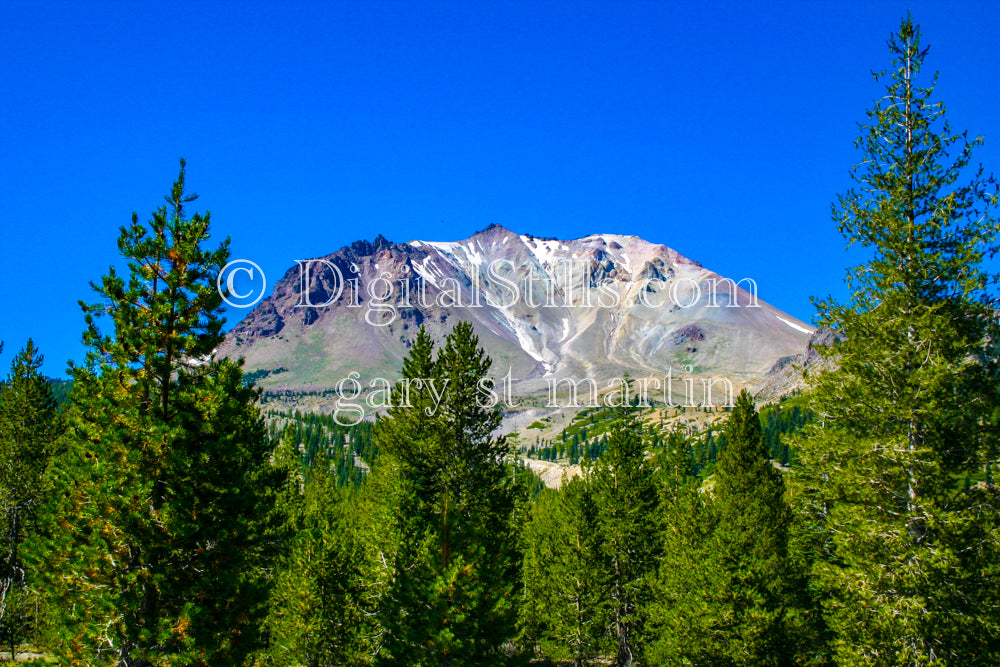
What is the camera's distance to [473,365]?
3166 centimetres

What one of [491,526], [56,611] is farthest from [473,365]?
[56,611]

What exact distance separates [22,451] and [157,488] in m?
30.9

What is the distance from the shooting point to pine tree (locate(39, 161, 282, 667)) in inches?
625

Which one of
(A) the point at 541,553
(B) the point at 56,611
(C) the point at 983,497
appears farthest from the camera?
(A) the point at 541,553

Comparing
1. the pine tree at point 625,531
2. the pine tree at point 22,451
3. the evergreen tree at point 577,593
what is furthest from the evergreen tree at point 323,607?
the pine tree at point 22,451

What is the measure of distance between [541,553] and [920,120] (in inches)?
1287

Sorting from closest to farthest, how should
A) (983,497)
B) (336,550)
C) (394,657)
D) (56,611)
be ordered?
(983,497), (56,611), (394,657), (336,550)

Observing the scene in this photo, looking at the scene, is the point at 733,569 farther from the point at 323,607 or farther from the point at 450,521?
the point at 323,607

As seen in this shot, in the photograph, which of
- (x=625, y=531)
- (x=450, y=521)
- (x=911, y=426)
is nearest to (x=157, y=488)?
(x=450, y=521)

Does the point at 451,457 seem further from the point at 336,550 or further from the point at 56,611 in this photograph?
the point at 56,611

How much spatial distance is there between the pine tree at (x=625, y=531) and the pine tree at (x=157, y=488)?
23.0m

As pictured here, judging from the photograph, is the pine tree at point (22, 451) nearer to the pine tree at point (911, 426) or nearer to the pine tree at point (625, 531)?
the pine tree at point (625, 531)

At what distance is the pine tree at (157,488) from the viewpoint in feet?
52.1

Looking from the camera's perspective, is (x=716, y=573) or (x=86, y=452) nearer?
(x=86, y=452)
